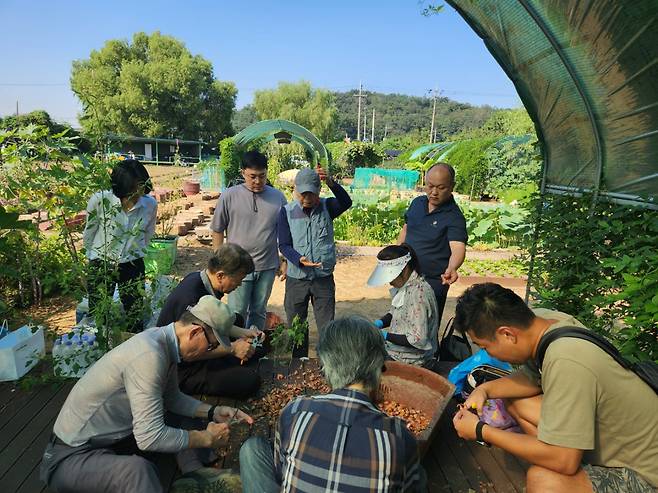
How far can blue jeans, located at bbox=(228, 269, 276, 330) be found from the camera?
12.7 ft

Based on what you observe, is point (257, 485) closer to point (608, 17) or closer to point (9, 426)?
point (9, 426)

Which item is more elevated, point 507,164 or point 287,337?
point 507,164

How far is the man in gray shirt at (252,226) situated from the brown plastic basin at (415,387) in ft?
5.50

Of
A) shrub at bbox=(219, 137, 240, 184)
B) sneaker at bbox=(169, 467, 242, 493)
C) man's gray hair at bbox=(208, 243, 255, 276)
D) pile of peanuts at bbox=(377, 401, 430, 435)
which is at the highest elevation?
shrub at bbox=(219, 137, 240, 184)

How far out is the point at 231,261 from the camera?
2602 mm

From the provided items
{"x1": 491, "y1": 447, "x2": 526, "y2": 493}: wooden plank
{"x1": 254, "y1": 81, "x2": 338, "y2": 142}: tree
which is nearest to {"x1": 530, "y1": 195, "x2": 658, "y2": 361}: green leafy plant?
{"x1": 491, "y1": 447, "x2": 526, "y2": 493}: wooden plank

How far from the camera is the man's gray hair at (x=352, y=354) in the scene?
144 centimetres

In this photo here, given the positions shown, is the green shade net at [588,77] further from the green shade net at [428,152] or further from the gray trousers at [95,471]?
the green shade net at [428,152]

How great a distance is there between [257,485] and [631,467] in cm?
146

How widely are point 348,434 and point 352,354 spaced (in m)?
0.25

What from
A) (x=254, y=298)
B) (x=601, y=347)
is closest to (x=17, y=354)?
(x=254, y=298)

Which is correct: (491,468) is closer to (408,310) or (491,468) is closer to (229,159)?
(408,310)

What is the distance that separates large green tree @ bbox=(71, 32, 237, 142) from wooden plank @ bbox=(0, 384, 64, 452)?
3803 cm

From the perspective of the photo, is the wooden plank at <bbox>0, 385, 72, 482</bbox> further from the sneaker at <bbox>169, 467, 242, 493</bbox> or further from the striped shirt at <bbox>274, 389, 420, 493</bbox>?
the striped shirt at <bbox>274, 389, 420, 493</bbox>
